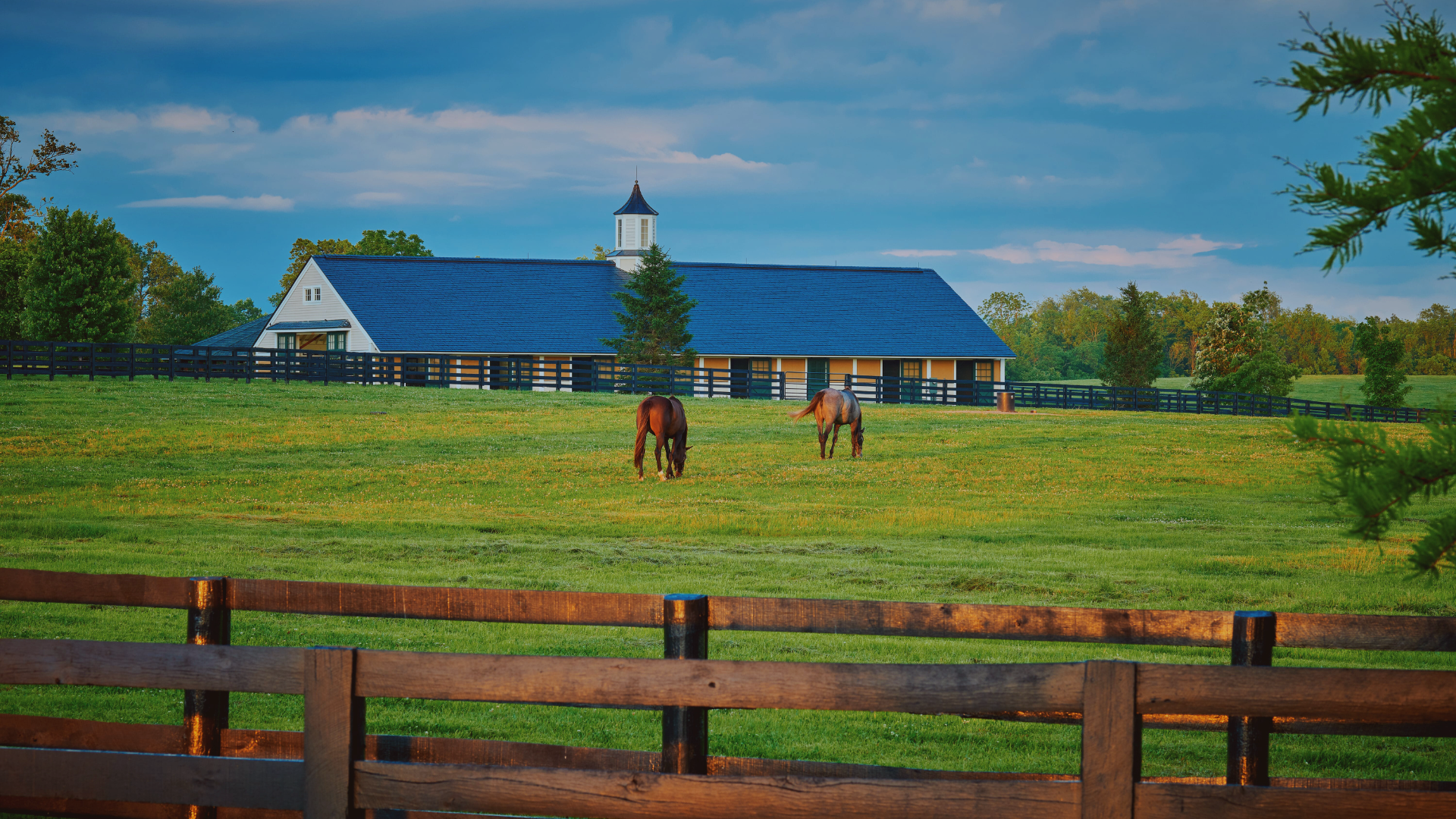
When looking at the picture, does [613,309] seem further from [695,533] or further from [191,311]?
[695,533]

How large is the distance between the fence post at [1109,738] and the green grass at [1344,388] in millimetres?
74048

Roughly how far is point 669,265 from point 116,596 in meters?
46.4

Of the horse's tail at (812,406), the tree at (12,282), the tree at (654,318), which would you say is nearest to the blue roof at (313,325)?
the tree at (654,318)

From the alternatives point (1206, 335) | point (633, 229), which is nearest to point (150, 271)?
point (633, 229)

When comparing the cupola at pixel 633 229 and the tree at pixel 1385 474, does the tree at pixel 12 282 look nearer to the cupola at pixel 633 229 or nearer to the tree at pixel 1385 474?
the cupola at pixel 633 229

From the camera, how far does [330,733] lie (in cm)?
379

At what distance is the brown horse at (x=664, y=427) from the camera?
23.0 m

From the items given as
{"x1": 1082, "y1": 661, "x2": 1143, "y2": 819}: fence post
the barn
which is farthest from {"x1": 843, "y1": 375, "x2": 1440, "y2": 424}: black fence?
{"x1": 1082, "y1": 661, "x2": 1143, "y2": 819}: fence post

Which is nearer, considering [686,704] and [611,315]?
[686,704]

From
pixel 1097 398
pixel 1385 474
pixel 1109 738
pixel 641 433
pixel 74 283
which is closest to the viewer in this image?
pixel 1385 474

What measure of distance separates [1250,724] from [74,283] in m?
59.1

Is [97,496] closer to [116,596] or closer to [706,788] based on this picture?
[116,596]

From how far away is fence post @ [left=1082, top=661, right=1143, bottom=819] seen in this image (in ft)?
11.5

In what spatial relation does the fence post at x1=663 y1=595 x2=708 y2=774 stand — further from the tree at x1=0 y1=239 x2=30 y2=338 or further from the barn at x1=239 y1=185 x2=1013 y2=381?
the tree at x1=0 y1=239 x2=30 y2=338
